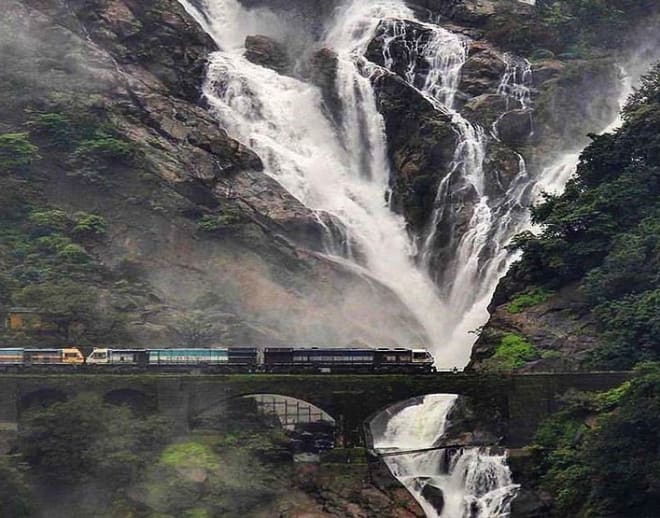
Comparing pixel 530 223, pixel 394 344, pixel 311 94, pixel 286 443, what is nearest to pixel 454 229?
pixel 530 223

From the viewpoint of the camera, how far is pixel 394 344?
93125 mm

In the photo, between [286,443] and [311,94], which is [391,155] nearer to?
[311,94]

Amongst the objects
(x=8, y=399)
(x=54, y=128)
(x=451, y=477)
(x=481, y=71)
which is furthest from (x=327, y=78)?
(x=8, y=399)

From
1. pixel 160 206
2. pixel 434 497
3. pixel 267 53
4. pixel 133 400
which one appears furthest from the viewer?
pixel 267 53

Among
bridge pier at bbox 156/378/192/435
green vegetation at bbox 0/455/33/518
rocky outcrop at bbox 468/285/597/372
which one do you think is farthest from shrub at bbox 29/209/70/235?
rocky outcrop at bbox 468/285/597/372

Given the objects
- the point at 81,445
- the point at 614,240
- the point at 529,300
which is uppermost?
the point at 614,240

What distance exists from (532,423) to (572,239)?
16.1 metres

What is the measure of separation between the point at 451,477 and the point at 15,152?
136ft

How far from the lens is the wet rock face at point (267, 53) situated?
120 meters

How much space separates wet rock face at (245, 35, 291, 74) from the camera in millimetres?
119838

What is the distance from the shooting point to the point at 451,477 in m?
74.9

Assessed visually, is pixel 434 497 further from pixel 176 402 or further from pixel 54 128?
pixel 54 128

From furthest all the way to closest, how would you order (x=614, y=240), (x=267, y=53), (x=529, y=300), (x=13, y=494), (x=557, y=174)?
1. (x=267, y=53)
2. (x=557, y=174)
3. (x=529, y=300)
4. (x=614, y=240)
5. (x=13, y=494)

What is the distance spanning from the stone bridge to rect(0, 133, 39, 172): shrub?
80.5 ft
